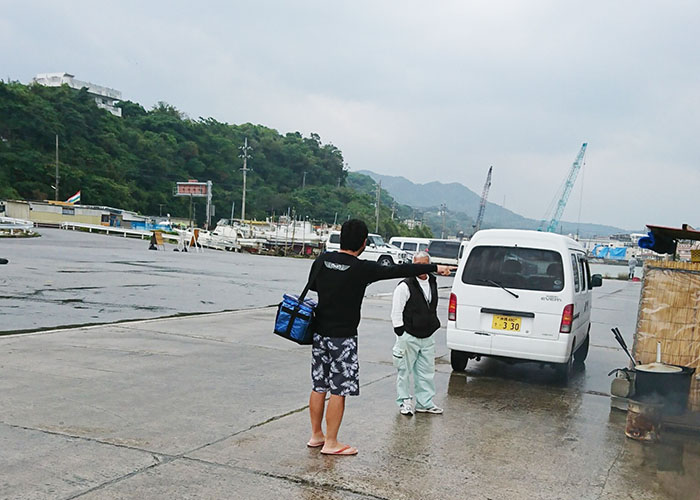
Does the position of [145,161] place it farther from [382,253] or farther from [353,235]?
[353,235]

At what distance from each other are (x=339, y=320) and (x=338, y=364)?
34 centimetres

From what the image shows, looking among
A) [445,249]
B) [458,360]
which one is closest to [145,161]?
[445,249]

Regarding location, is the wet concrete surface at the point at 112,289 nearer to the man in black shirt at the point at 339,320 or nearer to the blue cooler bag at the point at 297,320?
the blue cooler bag at the point at 297,320

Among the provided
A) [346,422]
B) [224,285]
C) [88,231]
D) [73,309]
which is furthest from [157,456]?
[88,231]

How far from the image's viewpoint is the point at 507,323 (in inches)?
318

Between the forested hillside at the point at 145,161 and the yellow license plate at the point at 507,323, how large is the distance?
74213 mm

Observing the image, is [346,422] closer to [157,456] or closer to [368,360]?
[157,456]

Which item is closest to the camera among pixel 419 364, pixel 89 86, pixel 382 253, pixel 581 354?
pixel 419 364

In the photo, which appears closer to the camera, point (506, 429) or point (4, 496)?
Result: point (4, 496)

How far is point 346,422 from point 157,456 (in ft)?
6.12

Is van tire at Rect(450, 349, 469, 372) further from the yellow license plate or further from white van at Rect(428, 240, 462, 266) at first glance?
white van at Rect(428, 240, 462, 266)

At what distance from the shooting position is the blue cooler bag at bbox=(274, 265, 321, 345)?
5.00m

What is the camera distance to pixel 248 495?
4172mm

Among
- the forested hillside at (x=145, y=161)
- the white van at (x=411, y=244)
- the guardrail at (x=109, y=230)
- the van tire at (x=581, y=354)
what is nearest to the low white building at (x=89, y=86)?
the forested hillside at (x=145, y=161)
